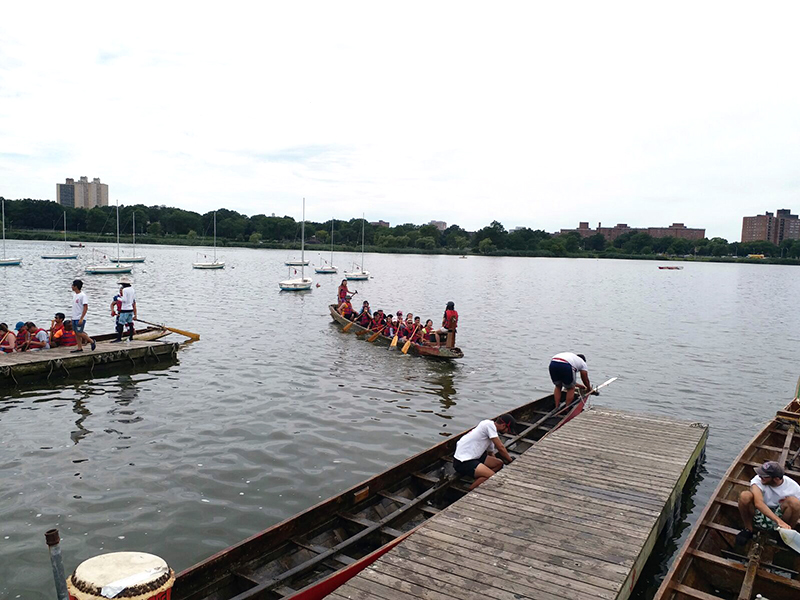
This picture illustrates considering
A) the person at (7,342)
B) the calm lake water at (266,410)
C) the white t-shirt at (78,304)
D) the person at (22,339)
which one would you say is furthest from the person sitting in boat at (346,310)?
the person at (7,342)

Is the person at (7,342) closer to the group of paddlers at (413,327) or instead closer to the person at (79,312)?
the person at (79,312)

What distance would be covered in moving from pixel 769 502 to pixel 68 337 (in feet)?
66.3

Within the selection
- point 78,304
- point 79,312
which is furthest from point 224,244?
point 78,304

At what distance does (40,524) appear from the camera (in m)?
9.34

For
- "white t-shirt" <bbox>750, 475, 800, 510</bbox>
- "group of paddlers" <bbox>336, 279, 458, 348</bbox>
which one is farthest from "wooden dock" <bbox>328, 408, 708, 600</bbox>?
"group of paddlers" <bbox>336, 279, 458, 348</bbox>

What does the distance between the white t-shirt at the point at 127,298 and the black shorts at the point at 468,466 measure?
48.5ft

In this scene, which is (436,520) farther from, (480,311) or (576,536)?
(480,311)

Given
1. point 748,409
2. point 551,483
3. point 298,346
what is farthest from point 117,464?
point 748,409

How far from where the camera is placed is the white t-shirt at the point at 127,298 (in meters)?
20.0

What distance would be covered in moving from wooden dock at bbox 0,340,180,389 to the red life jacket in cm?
39

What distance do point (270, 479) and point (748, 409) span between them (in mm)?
16007

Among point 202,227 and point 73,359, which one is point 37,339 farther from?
point 202,227

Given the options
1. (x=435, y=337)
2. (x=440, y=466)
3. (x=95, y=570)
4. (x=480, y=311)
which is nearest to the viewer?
(x=95, y=570)

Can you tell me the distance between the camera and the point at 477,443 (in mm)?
10062
